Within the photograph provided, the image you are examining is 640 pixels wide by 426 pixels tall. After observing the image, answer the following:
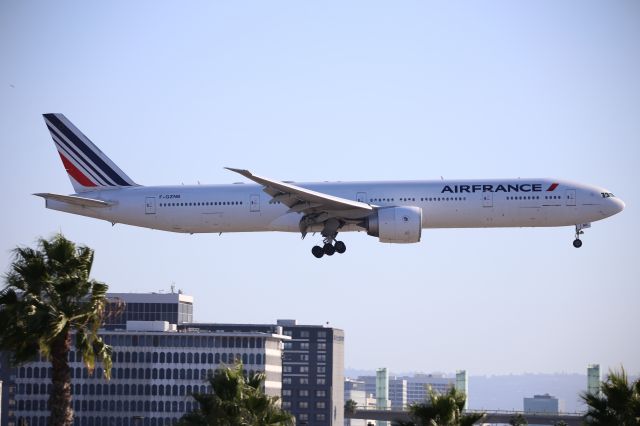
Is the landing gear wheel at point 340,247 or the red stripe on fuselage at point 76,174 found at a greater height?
the red stripe on fuselage at point 76,174

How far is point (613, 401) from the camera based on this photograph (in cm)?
3428

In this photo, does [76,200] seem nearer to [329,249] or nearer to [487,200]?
[329,249]

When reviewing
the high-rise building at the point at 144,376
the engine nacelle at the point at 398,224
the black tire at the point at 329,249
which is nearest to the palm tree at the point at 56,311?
the engine nacelle at the point at 398,224

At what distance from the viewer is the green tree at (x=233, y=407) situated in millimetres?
35344

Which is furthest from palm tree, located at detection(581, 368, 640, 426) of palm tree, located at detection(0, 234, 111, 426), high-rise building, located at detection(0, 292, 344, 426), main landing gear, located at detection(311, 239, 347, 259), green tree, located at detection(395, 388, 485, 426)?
high-rise building, located at detection(0, 292, 344, 426)

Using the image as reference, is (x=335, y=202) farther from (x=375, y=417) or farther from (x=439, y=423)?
(x=375, y=417)

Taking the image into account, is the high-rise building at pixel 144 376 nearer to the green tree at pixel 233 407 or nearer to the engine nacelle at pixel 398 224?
the engine nacelle at pixel 398 224

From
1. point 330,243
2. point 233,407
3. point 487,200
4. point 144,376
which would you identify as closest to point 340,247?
point 330,243

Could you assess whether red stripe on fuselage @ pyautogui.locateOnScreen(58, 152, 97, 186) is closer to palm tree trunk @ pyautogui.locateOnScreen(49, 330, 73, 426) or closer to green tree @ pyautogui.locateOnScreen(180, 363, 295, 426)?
green tree @ pyautogui.locateOnScreen(180, 363, 295, 426)

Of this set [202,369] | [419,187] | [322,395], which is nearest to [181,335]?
[202,369]

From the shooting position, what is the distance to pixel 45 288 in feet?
109

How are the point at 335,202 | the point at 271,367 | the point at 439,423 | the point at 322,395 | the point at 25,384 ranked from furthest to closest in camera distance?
the point at 322,395
the point at 271,367
the point at 25,384
the point at 335,202
the point at 439,423

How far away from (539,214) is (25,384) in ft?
196

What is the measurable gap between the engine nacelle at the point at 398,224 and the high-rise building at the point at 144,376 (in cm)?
4444
